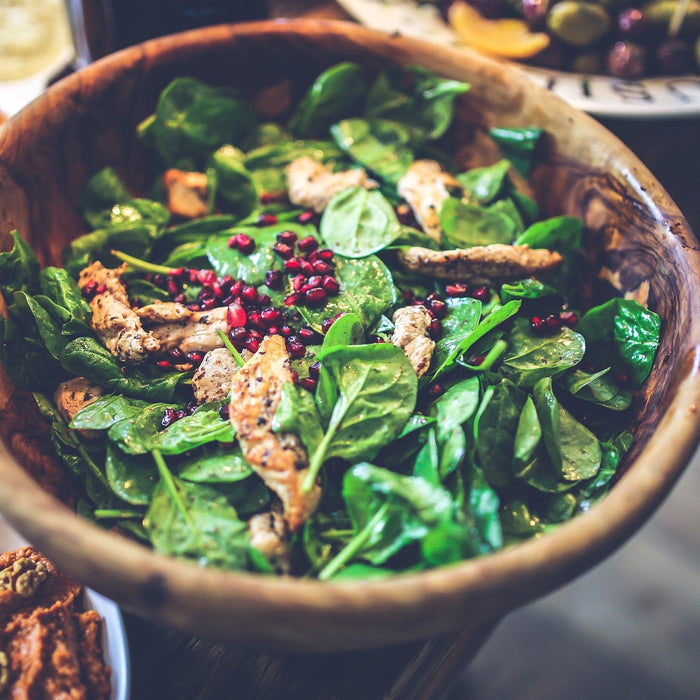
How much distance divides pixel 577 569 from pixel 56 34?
3.39 meters

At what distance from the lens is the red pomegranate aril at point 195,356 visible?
1.64 meters

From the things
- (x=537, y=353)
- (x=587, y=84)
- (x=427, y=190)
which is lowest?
(x=537, y=353)

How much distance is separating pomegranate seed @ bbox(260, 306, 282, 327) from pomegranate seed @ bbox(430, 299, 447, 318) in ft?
1.31

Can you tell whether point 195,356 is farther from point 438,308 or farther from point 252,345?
point 438,308

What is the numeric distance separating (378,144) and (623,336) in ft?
3.39

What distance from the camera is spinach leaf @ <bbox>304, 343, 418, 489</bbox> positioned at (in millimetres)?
1346

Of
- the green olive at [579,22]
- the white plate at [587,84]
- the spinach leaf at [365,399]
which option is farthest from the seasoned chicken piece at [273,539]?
the green olive at [579,22]

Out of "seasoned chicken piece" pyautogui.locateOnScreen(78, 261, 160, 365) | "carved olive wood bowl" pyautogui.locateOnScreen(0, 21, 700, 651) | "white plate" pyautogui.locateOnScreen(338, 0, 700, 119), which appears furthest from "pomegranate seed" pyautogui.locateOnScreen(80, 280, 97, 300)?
"white plate" pyautogui.locateOnScreen(338, 0, 700, 119)

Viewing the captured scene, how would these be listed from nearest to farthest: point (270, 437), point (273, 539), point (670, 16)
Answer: point (273, 539)
point (270, 437)
point (670, 16)

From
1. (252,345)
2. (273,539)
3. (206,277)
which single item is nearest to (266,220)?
(206,277)

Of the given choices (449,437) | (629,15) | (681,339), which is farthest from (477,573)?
(629,15)

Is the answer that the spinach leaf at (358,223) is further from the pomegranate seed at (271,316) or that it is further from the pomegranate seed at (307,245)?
the pomegranate seed at (271,316)

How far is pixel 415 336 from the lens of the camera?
5.19 ft

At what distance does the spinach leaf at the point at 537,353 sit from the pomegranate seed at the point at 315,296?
A: 1.56 feet
